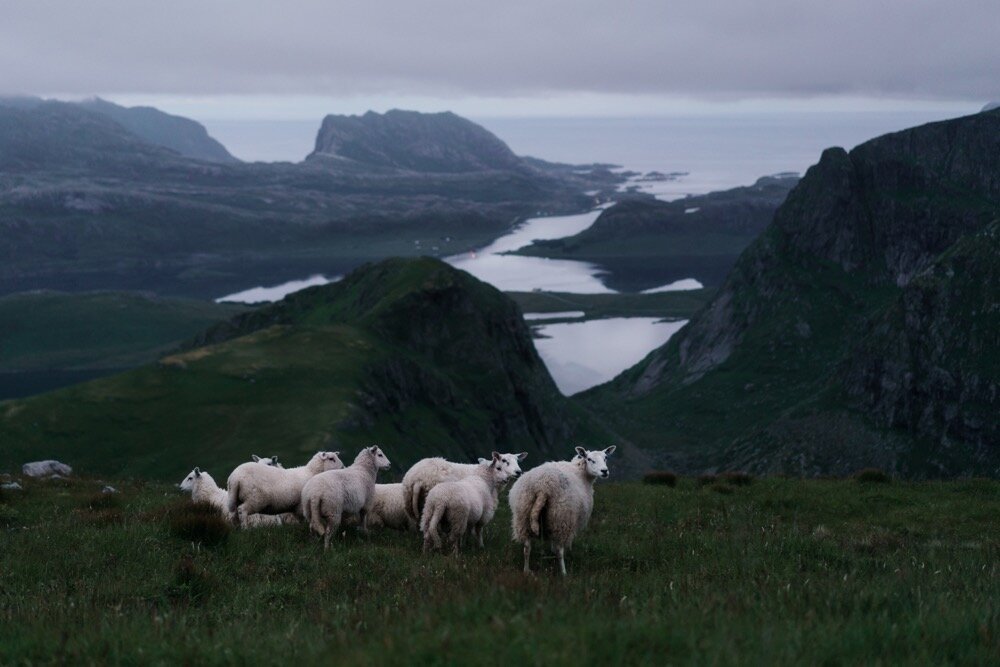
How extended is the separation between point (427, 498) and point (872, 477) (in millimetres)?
17527

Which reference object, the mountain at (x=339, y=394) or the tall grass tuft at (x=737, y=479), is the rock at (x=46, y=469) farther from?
the mountain at (x=339, y=394)

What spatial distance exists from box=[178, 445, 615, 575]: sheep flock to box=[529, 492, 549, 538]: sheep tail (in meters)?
0.02

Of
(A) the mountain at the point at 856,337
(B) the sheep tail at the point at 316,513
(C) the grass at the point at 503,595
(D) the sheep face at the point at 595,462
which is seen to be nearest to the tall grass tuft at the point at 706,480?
(C) the grass at the point at 503,595

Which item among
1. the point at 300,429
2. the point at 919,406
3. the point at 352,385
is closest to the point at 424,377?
the point at 352,385

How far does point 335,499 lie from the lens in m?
17.8

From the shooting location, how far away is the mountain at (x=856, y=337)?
10400 cm

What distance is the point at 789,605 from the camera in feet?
28.3

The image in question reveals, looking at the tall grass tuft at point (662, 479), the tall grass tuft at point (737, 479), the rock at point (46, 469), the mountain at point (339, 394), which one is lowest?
the mountain at point (339, 394)

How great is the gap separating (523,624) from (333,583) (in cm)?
623

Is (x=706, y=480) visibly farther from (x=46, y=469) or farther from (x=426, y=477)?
(x=46, y=469)

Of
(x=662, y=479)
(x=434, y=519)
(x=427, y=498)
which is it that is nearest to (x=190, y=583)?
(x=434, y=519)

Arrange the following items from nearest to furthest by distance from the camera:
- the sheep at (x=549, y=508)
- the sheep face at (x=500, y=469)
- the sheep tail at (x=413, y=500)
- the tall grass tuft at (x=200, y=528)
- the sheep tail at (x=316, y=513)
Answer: the sheep at (x=549, y=508) → the tall grass tuft at (x=200, y=528) → the sheep tail at (x=316, y=513) → the sheep tail at (x=413, y=500) → the sheep face at (x=500, y=469)

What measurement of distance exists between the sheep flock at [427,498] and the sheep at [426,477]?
23mm

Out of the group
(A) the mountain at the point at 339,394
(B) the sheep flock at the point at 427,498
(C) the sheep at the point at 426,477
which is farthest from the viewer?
(A) the mountain at the point at 339,394
